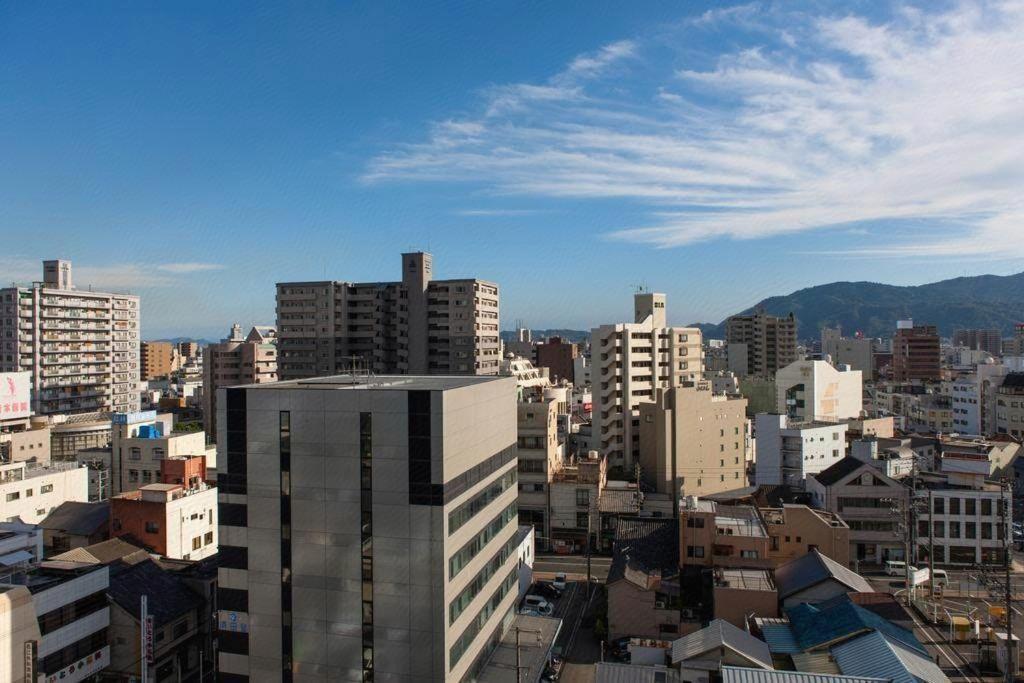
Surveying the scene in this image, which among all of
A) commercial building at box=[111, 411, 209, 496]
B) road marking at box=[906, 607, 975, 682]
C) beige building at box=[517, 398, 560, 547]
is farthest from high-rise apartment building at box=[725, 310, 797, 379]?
commercial building at box=[111, 411, 209, 496]

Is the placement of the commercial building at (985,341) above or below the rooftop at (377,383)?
above

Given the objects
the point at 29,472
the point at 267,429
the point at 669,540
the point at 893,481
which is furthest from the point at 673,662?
the point at 29,472

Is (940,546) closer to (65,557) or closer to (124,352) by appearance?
(65,557)

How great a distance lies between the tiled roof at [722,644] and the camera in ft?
76.2

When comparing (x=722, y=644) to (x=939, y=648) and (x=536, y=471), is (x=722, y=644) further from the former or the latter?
(x=536, y=471)

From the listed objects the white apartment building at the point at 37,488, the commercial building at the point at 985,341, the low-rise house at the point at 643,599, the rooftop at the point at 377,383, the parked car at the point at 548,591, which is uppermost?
the commercial building at the point at 985,341

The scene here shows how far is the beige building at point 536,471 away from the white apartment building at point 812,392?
33103mm

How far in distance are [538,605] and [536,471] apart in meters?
11.6

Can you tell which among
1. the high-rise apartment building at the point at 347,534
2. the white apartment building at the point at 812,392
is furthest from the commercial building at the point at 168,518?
the white apartment building at the point at 812,392

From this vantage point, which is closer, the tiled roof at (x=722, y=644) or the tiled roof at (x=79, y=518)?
the tiled roof at (x=722, y=644)

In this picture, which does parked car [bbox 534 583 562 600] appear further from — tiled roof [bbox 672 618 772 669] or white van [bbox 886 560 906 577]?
white van [bbox 886 560 906 577]

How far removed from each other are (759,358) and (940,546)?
9010 cm

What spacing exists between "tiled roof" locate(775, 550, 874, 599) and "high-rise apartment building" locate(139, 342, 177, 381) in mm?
144467

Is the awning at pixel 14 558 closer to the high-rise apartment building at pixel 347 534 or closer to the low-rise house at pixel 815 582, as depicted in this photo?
the high-rise apartment building at pixel 347 534
